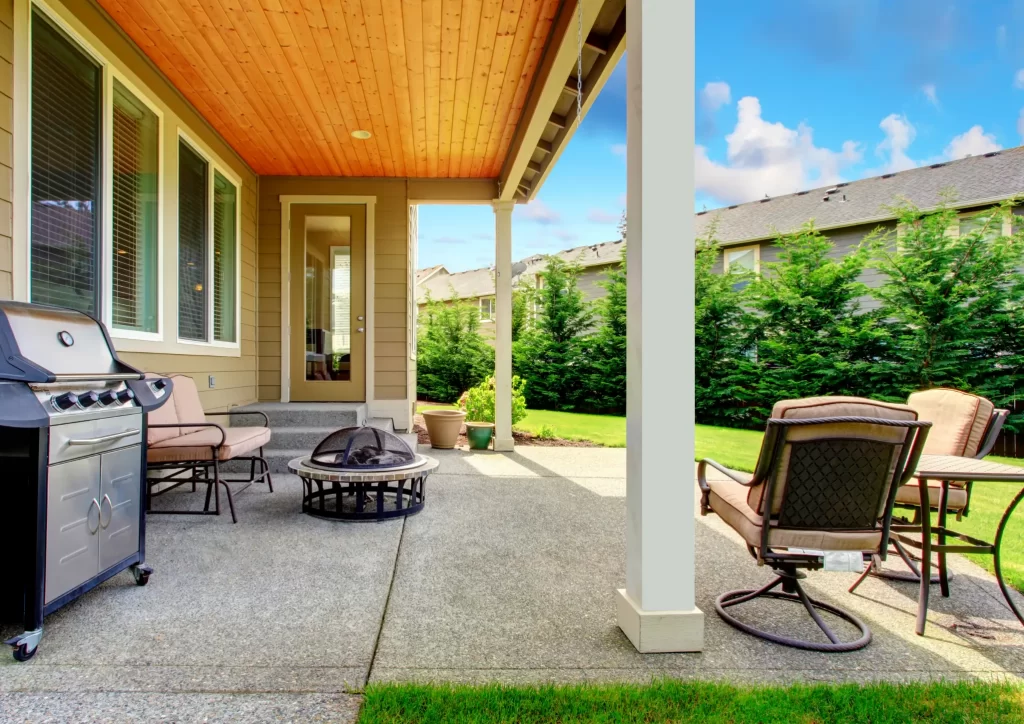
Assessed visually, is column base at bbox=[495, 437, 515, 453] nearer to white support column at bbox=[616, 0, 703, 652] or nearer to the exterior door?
the exterior door

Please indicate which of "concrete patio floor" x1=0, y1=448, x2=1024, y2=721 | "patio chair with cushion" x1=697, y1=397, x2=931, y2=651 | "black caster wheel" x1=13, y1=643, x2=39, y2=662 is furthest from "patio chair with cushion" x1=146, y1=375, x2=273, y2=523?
"patio chair with cushion" x1=697, y1=397, x2=931, y2=651

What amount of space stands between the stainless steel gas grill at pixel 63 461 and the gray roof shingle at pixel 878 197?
33.4 feet

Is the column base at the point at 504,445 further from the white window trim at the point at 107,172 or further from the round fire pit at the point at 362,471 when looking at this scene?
the white window trim at the point at 107,172

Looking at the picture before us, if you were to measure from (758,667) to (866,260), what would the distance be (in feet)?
27.8

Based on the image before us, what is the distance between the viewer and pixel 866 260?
A: 8805mm

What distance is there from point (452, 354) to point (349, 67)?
858 cm

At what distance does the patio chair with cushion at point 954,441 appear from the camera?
2.83 metres

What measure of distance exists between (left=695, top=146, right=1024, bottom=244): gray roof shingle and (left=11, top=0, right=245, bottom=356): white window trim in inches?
359

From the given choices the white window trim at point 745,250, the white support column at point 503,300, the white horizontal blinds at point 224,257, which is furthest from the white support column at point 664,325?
the white window trim at point 745,250

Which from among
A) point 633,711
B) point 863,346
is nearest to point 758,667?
point 633,711

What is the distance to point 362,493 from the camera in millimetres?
4047

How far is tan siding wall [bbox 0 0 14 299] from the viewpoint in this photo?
2830mm

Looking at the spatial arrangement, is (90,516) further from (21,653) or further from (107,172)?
(107,172)

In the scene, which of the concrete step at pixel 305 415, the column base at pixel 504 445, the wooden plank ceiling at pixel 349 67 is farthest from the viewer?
the column base at pixel 504 445
